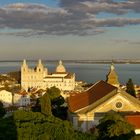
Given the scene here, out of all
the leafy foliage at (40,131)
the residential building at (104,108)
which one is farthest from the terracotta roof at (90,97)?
the leafy foliage at (40,131)

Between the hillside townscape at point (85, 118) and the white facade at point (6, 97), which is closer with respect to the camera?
the hillside townscape at point (85, 118)

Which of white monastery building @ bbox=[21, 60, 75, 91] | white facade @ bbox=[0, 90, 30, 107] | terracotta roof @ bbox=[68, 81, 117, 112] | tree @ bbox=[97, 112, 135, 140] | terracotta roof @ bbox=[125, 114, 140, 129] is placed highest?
white monastery building @ bbox=[21, 60, 75, 91]

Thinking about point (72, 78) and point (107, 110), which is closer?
point (107, 110)

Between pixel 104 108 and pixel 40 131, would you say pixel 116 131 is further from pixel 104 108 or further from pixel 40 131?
pixel 104 108

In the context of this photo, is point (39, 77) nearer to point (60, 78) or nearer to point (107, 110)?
point (60, 78)

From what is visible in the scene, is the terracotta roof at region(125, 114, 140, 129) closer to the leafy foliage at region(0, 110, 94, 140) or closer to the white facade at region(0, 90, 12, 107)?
the leafy foliage at region(0, 110, 94, 140)

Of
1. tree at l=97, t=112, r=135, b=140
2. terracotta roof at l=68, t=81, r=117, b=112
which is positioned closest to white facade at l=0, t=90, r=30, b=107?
terracotta roof at l=68, t=81, r=117, b=112

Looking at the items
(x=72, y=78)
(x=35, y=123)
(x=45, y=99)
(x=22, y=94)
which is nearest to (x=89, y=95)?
(x=45, y=99)

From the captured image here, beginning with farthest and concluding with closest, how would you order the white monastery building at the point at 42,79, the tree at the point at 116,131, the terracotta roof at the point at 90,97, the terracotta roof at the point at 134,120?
the white monastery building at the point at 42,79 < the terracotta roof at the point at 90,97 < the terracotta roof at the point at 134,120 < the tree at the point at 116,131

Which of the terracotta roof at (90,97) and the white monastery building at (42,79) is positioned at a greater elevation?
the white monastery building at (42,79)

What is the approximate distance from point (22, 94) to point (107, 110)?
30.4 meters

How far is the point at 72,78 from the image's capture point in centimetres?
8588

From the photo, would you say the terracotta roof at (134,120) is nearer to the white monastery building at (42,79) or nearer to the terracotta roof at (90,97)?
the terracotta roof at (90,97)

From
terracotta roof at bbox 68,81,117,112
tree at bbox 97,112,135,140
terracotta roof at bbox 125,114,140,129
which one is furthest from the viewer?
terracotta roof at bbox 68,81,117,112
